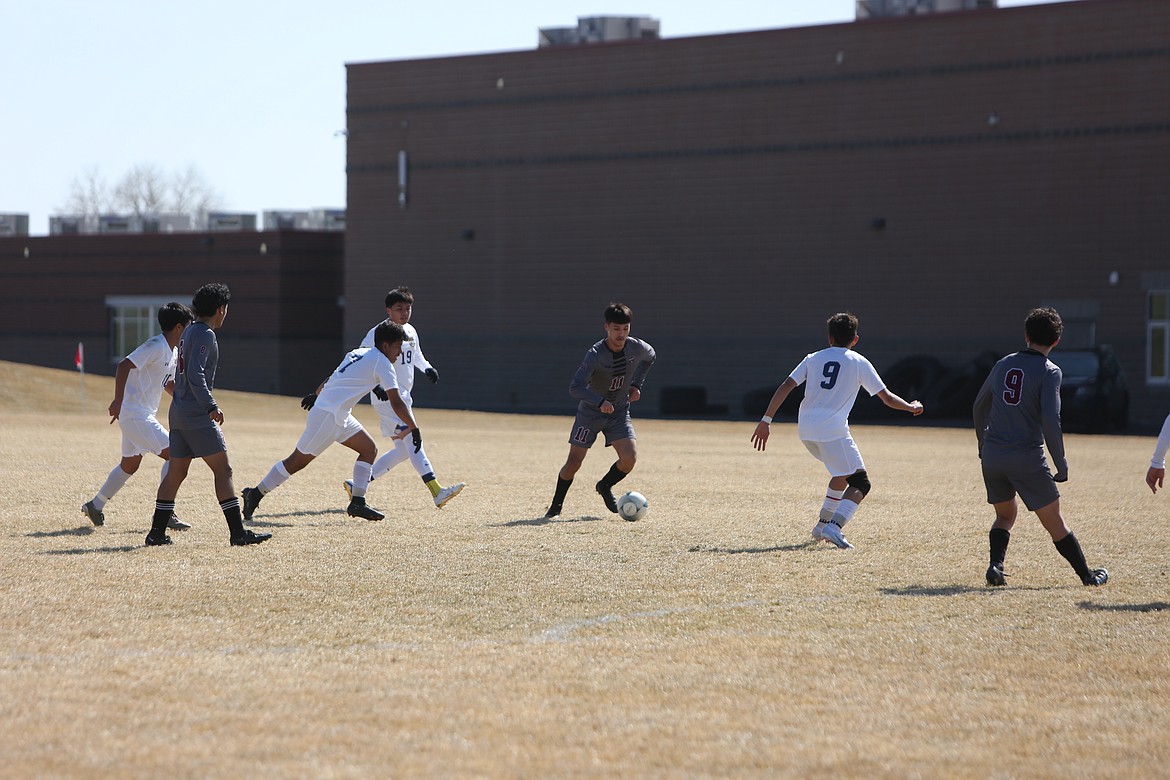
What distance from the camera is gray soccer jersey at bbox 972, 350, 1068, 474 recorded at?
28.0ft

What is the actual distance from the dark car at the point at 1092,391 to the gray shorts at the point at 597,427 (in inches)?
782

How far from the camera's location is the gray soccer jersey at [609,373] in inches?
480

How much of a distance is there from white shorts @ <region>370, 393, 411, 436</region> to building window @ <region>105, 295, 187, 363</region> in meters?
43.1

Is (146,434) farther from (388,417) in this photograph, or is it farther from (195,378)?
(388,417)

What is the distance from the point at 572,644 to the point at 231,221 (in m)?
50.9

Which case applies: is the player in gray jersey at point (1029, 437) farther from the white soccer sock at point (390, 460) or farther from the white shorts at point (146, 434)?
the white shorts at point (146, 434)

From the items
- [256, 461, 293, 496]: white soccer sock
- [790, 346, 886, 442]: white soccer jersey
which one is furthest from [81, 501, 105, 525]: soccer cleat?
[790, 346, 886, 442]: white soccer jersey

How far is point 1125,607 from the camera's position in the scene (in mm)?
8000

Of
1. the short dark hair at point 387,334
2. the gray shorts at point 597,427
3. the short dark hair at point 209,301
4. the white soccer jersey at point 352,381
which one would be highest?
the short dark hair at point 209,301

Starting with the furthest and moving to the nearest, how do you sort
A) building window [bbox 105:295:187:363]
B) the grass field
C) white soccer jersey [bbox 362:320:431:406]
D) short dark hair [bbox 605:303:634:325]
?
1. building window [bbox 105:295:187:363]
2. white soccer jersey [bbox 362:320:431:406]
3. short dark hair [bbox 605:303:634:325]
4. the grass field

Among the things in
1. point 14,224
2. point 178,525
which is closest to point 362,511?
point 178,525

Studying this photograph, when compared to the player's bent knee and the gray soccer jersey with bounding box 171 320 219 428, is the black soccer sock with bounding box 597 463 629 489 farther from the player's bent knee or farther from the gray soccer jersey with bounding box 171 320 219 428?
the gray soccer jersey with bounding box 171 320 219 428

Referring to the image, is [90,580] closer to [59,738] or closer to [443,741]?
[59,738]

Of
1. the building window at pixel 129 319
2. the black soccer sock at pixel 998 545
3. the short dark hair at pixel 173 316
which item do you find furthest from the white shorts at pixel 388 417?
the building window at pixel 129 319
